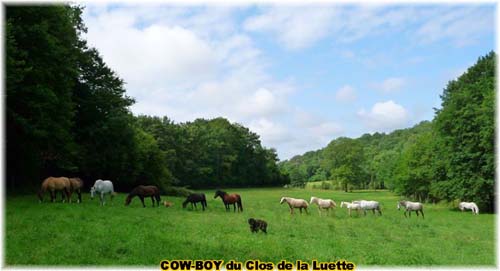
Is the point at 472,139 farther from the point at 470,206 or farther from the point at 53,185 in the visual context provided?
the point at 53,185

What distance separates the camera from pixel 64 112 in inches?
1054

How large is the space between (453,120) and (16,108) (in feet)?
120

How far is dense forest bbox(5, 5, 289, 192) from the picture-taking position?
2364 cm

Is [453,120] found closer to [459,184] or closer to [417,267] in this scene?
[459,184]

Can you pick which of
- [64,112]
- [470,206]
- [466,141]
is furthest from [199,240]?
[466,141]

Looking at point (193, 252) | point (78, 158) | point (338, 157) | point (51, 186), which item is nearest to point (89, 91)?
point (78, 158)

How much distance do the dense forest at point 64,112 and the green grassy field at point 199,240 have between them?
17.6 ft

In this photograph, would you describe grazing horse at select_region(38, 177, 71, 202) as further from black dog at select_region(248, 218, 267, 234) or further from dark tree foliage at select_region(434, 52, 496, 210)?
dark tree foliage at select_region(434, 52, 496, 210)

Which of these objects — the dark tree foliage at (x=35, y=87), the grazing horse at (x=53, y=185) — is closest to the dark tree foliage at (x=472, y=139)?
the grazing horse at (x=53, y=185)

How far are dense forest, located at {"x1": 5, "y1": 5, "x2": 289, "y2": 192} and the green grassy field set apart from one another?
5362 mm

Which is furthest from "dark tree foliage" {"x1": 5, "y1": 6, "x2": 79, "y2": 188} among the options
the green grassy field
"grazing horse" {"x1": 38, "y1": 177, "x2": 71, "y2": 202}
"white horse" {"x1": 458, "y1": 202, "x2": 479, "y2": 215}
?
"white horse" {"x1": 458, "y1": 202, "x2": 479, "y2": 215}

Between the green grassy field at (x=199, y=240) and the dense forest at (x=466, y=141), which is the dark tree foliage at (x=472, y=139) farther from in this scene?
the green grassy field at (x=199, y=240)

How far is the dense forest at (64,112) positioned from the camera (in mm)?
23641

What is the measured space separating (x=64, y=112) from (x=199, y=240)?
16868mm
